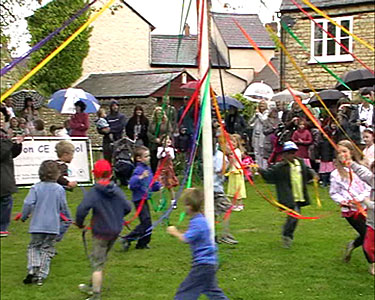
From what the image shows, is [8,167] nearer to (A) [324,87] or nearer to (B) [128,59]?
(A) [324,87]

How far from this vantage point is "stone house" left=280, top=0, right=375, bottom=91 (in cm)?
2002

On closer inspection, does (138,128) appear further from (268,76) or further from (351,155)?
(268,76)

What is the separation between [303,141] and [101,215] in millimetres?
7426

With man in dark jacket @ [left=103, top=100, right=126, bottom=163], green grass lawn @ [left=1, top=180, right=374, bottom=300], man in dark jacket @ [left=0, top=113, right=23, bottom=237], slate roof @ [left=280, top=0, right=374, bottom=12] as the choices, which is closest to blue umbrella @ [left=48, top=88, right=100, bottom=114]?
man in dark jacket @ [left=103, top=100, right=126, bottom=163]

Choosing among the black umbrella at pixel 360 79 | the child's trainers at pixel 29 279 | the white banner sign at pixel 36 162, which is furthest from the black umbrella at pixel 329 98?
the child's trainers at pixel 29 279

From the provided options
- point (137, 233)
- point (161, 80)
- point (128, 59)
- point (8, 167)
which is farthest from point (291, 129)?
point (128, 59)

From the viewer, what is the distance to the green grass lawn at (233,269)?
5.15 metres

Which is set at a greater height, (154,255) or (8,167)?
(8,167)

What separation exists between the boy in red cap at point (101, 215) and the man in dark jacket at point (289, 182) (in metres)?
2.43

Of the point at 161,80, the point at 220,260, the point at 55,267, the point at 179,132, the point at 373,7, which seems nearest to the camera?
the point at 55,267

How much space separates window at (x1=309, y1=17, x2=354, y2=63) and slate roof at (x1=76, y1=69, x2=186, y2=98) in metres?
4.78

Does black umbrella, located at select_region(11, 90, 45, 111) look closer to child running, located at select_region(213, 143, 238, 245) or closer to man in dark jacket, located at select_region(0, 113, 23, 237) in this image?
child running, located at select_region(213, 143, 238, 245)

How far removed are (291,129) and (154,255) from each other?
585cm

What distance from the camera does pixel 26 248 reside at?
411 centimetres
